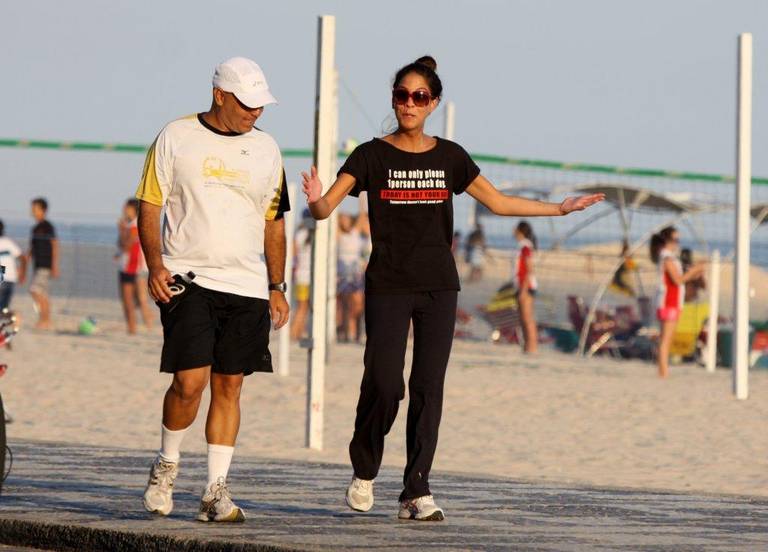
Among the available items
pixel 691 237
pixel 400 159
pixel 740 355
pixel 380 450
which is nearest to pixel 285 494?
pixel 380 450

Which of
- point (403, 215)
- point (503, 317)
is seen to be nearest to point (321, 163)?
point (403, 215)

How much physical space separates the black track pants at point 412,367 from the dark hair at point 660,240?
1382cm

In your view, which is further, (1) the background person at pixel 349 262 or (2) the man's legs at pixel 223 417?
(1) the background person at pixel 349 262

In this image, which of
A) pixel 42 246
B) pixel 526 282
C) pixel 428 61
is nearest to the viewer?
pixel 428 61

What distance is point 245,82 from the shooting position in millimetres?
6609

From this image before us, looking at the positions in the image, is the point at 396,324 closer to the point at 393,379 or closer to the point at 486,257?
the point at 393,379

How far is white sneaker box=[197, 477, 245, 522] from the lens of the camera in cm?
654

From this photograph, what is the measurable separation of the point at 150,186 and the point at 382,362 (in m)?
1.10

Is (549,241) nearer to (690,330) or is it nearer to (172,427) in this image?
(690,330)

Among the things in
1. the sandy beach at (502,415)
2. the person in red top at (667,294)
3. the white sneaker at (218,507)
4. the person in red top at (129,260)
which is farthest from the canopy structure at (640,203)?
the white sneaker at (218,507)

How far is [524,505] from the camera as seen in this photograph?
749cm

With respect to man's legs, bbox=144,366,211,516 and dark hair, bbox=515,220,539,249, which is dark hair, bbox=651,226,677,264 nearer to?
dark hair, bbox=515,220,539,249

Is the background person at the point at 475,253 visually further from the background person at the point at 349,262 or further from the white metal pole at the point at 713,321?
the white metal pole at the point at 713,321

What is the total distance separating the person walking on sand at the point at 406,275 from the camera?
6824 mm
